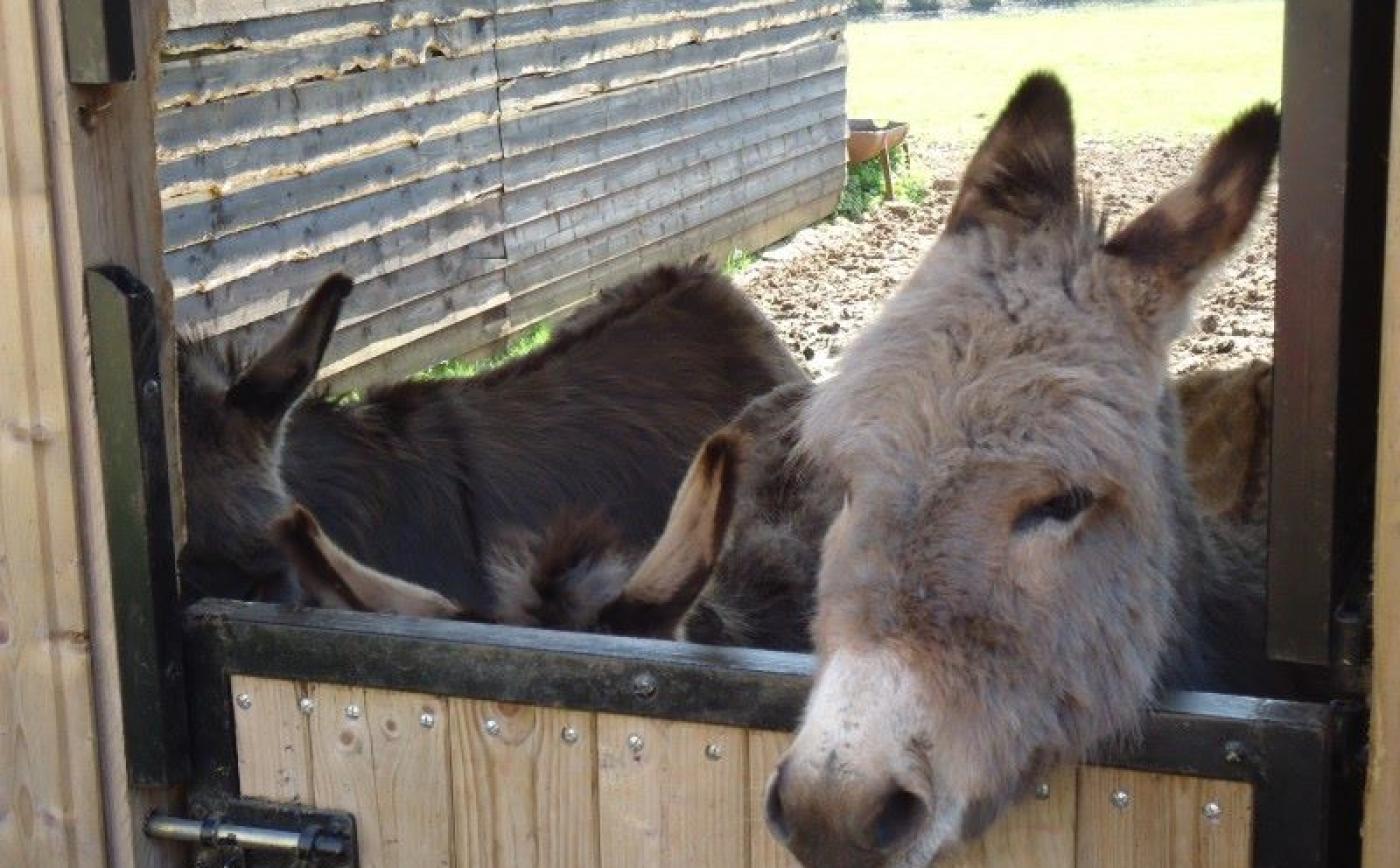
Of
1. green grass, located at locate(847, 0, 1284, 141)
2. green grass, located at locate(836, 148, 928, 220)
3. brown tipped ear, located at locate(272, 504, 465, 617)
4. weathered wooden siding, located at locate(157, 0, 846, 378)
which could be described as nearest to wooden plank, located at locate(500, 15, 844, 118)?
weathered wooden siding, located at locate(157, 0, 846, 378)

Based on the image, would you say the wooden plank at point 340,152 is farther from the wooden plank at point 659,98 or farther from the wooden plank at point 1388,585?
the wooden plank at point 1388,585

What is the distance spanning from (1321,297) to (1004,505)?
1.55 feet

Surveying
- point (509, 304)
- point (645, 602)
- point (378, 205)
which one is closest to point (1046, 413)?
point (645, 602)

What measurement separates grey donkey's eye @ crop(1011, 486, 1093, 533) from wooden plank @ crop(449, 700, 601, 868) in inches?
28.8

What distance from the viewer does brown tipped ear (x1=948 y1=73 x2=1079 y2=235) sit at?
2617mm

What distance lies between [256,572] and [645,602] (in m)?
1.32

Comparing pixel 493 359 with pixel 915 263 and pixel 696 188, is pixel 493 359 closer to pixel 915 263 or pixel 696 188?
pixel 915 263

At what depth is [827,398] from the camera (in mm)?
2561

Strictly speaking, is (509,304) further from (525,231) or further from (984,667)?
(984,667)

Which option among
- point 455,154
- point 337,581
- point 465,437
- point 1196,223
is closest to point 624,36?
point 455,154

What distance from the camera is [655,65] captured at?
39.3 feet

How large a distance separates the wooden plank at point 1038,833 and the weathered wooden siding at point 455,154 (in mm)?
4751

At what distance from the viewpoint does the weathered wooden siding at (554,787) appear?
2.36 metres

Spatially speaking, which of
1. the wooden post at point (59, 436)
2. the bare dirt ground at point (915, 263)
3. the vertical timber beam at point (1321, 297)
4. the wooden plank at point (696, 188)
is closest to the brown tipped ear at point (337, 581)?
the wooden post at point (59, 436)
